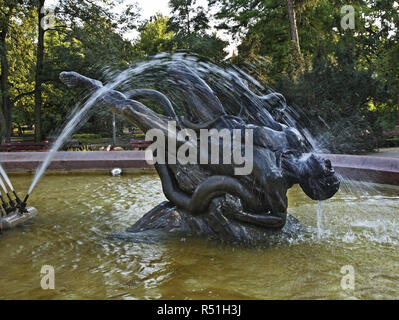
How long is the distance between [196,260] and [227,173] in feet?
3.82

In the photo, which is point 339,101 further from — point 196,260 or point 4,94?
point 4,94

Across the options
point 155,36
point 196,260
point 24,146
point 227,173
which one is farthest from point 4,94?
point 155,36

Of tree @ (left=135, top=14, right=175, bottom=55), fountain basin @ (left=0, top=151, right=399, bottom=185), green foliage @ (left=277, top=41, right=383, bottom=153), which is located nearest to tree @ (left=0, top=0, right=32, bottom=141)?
fountain basin @ (left=0, top=151, right=399, bottom=185)

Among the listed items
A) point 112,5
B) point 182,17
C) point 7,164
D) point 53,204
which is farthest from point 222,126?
Result: point 182,17

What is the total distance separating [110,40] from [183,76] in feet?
52.5

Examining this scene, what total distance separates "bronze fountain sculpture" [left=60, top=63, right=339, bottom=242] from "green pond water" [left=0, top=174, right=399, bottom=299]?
0.31 meters

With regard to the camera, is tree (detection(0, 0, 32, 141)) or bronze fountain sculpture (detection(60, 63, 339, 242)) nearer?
bronze fountain sculpture (detection(60, 63, 339, 242))

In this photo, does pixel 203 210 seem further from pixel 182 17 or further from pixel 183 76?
pixel 182 17

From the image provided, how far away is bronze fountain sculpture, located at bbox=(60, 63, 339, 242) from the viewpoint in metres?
4.90

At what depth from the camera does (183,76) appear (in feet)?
17.7

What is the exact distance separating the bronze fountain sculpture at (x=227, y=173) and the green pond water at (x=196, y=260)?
307mm

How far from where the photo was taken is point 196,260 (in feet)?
14.6

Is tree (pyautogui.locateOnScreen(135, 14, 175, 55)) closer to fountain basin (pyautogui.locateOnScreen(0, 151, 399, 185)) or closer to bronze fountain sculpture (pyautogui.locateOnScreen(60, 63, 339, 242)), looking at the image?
fountain basin (pyautogui.locateOnScreen(0, 151, 399, 185))

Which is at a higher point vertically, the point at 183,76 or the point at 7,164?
the point at 183,76
